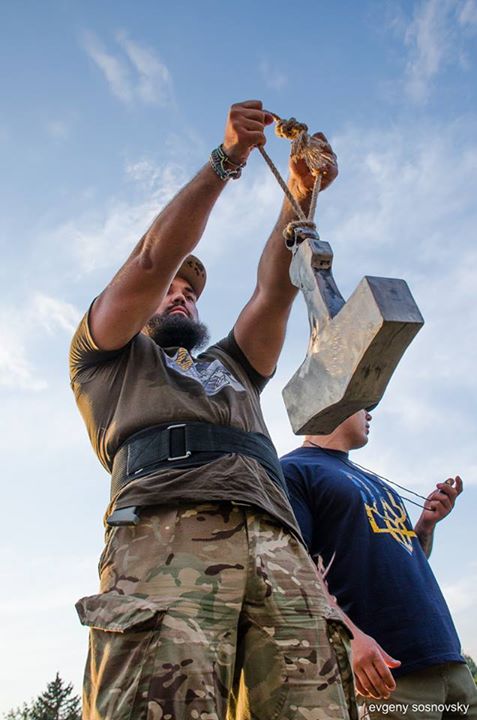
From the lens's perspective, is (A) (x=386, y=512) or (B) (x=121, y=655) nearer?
(B) (x=121, y=655)

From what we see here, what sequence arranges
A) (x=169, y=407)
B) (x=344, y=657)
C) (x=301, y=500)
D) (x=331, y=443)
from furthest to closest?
(x=331, y=443) < (x=301, y=500) < (x=169, y=407) < (x=344, y=657)

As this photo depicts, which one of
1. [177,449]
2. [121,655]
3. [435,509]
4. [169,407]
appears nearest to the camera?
[121,655]

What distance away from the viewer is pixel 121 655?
1925 millimetres

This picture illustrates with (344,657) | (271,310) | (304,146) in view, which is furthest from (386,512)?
(304,146)

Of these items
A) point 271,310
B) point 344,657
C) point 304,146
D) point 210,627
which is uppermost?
point 304,146

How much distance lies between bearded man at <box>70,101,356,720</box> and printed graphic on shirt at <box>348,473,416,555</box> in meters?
0.89

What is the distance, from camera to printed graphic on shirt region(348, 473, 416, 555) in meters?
3.35

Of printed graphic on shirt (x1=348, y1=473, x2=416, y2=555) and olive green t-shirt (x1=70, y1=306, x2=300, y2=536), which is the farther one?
printed graphic on shirt (x1=348, y1=473, x2=416, y2=555)

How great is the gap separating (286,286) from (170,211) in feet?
2.21

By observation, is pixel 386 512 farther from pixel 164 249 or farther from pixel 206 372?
pixel 164 249

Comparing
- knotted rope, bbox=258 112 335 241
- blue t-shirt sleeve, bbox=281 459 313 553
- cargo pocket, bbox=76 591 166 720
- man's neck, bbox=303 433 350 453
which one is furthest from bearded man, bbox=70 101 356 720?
man's neck, bbox=303 433 350 453

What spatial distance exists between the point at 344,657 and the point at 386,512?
4.54 feet

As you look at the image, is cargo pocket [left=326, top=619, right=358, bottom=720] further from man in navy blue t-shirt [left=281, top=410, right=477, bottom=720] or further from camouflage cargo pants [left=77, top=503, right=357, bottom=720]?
man in navy blue t-shirt [left=281, top=410, right=477, bottom=720]

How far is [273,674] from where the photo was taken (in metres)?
2.05
